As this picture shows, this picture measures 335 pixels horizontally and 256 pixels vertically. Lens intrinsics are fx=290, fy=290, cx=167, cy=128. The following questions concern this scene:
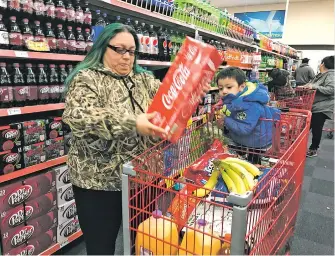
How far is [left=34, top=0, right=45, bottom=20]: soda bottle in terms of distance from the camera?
76.9 inches

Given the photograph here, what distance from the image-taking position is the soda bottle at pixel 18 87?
1.95 metres

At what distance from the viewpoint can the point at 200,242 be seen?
42.2 inches

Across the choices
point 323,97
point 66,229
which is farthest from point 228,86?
point 323,97

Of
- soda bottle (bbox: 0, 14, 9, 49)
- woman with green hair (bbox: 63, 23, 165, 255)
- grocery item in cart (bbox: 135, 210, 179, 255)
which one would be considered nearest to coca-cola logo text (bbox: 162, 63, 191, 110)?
woman with green hair (bbox: 63, 23, 165, 255)

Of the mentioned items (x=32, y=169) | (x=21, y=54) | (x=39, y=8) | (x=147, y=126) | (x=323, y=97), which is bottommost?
(x=32, y=169)

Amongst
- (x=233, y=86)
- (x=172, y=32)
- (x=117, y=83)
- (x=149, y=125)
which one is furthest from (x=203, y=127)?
(x=172, y=32)

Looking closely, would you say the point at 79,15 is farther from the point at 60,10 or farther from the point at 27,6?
→ the point at 27,6

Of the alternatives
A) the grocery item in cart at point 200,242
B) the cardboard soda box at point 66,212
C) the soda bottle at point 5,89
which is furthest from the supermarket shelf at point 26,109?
the grocery item in cart at point 200,242

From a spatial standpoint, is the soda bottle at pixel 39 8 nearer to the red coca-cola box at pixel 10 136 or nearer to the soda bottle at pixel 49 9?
the soda bottle at pixel 49 9

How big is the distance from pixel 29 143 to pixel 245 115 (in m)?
1.53

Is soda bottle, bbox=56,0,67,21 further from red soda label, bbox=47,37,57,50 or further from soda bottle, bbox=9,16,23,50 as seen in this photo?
soda bottle, bbox=9,16,23,50

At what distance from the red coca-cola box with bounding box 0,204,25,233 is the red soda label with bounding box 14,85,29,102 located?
741mm

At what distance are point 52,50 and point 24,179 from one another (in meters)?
0.94

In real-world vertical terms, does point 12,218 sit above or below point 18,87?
below
